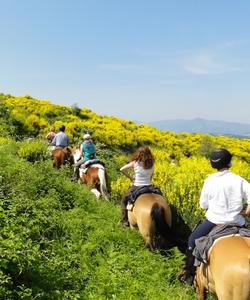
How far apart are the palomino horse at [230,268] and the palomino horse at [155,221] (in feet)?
6.55

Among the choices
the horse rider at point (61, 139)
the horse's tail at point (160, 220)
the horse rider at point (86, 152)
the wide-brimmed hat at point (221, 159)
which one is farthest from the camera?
the horse rider at point (61, 139)

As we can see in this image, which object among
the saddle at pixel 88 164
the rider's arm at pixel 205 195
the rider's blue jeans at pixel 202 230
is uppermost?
the rider's arm at pixel 205 195

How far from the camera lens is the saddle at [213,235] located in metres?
5.66

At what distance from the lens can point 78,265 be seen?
7.06 metres

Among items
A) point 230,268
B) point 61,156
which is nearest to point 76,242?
point 230,268

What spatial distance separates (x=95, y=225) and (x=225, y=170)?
4.06 metres

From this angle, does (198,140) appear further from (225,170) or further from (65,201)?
(225,170)

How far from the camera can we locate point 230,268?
16.4 ft

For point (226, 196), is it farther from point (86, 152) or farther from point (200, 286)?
point (86, 152)

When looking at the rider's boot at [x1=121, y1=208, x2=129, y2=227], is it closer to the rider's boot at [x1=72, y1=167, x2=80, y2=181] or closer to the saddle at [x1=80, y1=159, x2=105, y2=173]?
the saddle at [x1=80, y1=159, x2=105, y2=173]

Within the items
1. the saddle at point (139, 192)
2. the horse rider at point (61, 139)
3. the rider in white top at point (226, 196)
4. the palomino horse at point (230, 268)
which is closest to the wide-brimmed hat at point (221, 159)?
the rider in white top at point (226, 196)

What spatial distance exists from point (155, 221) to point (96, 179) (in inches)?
209

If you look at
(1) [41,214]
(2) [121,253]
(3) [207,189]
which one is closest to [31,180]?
(1) [41,214]

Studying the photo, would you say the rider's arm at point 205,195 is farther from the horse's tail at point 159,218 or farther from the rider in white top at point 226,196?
the horse's tail at point 159,218
